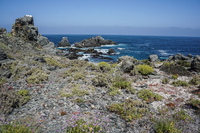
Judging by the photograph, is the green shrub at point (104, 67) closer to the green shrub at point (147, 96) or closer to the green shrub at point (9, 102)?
the green shrub at point (147, 96)

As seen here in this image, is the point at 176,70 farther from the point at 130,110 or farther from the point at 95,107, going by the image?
the point at 95,107

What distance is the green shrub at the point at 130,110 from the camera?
6608mm

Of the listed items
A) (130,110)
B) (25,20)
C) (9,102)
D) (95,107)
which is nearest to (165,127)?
(130,110)

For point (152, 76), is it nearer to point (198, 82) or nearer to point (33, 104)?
point (198, 82)

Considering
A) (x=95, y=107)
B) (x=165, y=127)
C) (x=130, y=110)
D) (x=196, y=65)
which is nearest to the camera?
(x=165, y=127)

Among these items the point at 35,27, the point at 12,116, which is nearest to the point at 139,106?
→ the point at 12,116

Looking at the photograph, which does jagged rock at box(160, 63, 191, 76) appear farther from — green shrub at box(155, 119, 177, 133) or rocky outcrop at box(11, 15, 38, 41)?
rocky outcrop at box(11, 15, 38, 41)

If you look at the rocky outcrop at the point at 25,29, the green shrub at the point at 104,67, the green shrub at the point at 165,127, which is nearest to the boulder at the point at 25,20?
the rocky outcrop at the point at 25,29

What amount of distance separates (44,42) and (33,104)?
110 ft

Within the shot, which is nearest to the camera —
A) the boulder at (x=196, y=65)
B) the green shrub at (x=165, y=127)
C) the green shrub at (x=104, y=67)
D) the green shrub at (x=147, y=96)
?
the green shrub at (x=165, y=127)

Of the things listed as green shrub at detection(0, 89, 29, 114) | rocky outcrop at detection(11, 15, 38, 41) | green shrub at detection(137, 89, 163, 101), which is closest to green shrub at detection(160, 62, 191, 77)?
green shrub at detection(137, 89, 163, 101)

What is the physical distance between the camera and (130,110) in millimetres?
7129

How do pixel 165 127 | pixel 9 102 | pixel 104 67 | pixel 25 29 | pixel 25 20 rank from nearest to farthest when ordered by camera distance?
pixel 165 127
pixel 9 102
pixel 104 67
pixel 25 29
pixel 25 20

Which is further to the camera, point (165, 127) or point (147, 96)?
point (147, 96)
